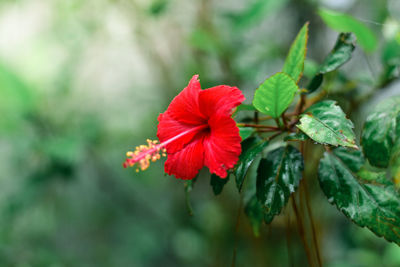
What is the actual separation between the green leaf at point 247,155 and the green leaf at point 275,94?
0.05m

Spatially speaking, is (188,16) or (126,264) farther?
(126,264)

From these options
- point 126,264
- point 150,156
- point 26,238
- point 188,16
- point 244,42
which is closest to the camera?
point 150,156

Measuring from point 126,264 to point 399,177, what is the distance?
2028 mm

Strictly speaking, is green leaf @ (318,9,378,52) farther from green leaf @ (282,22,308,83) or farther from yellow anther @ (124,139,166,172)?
yellow anther @ (124,139,166,172)

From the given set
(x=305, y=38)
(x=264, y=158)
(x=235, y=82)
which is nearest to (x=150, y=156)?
(x=264, y=158)

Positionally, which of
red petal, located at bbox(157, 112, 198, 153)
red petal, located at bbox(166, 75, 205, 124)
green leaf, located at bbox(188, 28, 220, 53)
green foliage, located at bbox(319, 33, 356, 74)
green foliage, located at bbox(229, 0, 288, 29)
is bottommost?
red petal, located at bbox(157, 112, 198, 153)

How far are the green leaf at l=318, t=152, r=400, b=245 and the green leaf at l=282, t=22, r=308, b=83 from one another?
0.51ft

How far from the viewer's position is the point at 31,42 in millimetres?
1984

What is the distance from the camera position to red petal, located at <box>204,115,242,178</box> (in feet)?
1.35

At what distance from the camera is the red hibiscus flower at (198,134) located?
414mm

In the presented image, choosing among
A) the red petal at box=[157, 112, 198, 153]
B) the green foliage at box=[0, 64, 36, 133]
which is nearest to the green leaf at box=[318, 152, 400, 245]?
the red petal at box=[157, 112, 198, 153]

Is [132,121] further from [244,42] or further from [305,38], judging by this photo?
[305,38]

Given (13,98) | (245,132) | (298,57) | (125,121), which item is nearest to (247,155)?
(245,132)

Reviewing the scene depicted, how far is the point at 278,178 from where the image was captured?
460 mm
